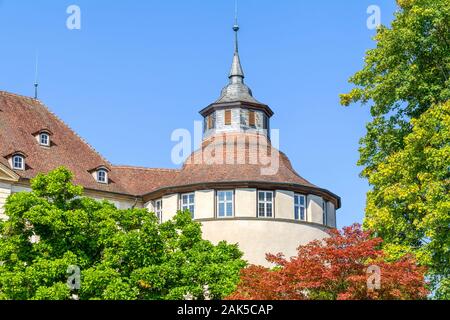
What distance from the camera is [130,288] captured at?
28766 millimetres

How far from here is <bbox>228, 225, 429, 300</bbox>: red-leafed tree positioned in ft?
75.5

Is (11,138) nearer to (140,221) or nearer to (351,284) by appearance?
(140,221)

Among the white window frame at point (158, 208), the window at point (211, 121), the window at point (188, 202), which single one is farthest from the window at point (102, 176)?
the window at point (211, 121)

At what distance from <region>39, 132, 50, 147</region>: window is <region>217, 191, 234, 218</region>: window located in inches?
385

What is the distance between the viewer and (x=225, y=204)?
131 feet

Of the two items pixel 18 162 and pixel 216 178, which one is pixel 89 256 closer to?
pixel 216 178

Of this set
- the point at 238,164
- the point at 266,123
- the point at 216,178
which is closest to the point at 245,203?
the point at 216,178

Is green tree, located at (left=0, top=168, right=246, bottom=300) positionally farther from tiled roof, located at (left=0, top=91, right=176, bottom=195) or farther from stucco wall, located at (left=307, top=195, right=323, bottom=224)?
tiled roof, located at (left=0, top=91, right=176, bottom=195)

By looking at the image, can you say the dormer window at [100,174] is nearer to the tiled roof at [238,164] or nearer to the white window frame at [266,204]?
the tiled roof at [238,164]

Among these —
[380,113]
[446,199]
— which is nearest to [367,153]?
[380,113]

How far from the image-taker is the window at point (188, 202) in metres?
40.5

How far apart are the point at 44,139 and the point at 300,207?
13.8 m

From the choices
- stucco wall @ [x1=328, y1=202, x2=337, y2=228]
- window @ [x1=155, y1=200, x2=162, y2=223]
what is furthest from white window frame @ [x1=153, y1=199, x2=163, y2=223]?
stucco wall @ [x1=328, y1=202, x2=337, y2=228]
